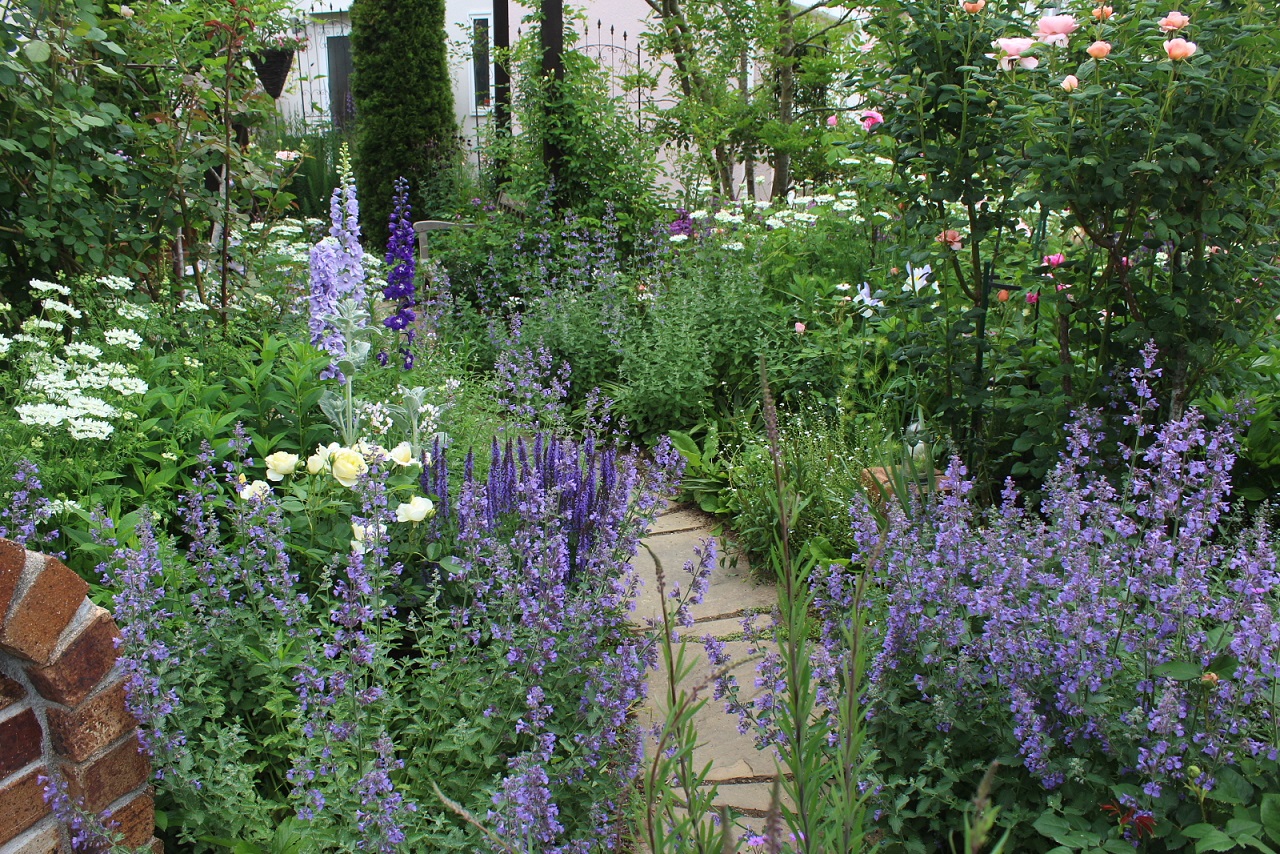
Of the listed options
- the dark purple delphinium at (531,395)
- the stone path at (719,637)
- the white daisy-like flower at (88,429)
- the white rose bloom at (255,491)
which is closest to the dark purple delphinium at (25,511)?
the white daisy-like flower at (88,429)

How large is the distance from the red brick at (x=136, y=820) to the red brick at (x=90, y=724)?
14 cm

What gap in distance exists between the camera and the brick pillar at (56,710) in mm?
1644

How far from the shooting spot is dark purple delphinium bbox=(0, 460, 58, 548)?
2.16 m

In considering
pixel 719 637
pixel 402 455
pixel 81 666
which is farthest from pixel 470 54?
pixel 81 666

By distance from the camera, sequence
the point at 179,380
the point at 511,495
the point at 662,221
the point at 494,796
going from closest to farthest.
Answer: the point at 494,796
the point at 511,495
the point at 179,380
the point at 662,221

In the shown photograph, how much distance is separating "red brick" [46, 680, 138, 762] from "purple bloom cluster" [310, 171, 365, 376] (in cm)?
150

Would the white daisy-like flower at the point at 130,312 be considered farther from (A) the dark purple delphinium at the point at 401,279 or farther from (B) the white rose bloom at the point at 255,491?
(B) the white rose bloom at the point at 255,491

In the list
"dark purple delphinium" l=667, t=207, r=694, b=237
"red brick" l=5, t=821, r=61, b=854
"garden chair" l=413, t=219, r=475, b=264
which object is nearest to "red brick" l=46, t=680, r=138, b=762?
"red brick" l=5, t=821, r=61, b=854

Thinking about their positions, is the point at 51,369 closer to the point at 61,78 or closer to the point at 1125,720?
the point at 61,78

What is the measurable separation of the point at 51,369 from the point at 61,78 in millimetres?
1413

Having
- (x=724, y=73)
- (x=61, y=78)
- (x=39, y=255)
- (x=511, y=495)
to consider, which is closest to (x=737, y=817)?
(x=511, y=495)

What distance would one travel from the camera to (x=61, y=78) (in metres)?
3.54

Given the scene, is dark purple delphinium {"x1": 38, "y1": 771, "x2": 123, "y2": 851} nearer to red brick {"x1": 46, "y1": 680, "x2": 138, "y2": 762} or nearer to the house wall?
red brick {"x1": 46, "y1": 680, "x2": 138, "y2": 762}

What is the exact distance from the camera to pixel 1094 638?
5.81 feet
